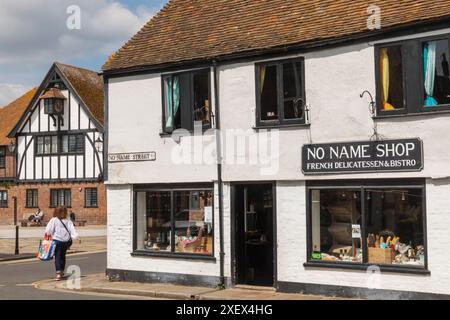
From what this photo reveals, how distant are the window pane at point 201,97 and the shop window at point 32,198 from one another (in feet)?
110

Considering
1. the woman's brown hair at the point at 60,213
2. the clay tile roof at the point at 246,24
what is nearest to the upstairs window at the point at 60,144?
the woman's brown hair at the point at 60,213

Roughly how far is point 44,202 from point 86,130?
634 centimetres

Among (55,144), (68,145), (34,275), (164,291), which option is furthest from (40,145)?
(164,291)

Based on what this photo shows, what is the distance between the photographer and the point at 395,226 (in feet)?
38.5

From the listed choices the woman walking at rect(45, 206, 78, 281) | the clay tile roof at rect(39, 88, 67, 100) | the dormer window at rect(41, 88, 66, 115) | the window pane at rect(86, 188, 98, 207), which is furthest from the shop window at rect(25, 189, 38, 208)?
the woman walking at rect(45, 206, 78, 281)

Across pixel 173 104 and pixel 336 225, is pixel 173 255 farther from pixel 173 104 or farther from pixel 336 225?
pixel 336 225

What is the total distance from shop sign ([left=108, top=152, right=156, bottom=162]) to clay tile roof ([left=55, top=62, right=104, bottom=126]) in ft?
89.5

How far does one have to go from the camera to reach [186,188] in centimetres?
1418

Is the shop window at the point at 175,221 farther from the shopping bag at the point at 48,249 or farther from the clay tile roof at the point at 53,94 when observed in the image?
the clay tile roof at the point at 53,94

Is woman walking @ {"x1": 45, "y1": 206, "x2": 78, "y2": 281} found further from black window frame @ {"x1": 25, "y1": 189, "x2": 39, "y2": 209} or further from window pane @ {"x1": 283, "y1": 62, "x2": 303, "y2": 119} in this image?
black window frame @ {"x1": 25, "y1": 189, "x2": 39, "y2": 209}

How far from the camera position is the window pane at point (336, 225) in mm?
12148

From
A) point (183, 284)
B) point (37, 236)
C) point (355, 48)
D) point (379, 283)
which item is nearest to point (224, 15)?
point (355, 48)
